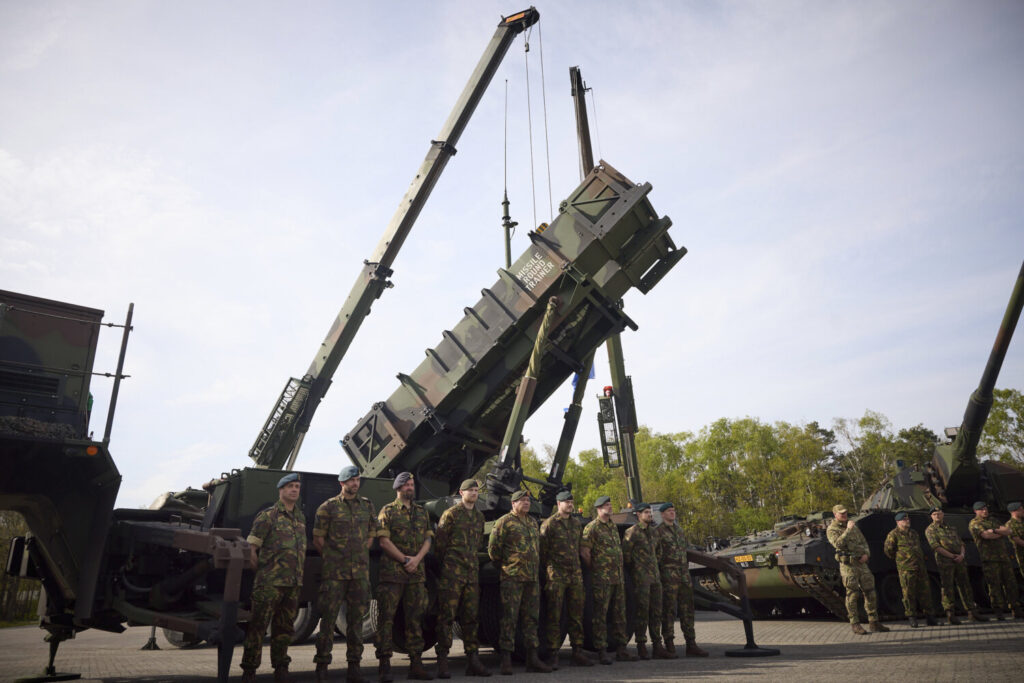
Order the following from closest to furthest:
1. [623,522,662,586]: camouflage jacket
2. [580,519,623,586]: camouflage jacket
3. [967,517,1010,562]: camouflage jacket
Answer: [580,519,623,586]: camouflage jacket
[623,522,662,586]: camouflage jacket
[967,517,1010,562]: camouflage jacket

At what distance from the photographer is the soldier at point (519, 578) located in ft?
17.0

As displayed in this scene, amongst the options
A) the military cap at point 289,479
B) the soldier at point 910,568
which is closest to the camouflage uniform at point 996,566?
the soldier at point 910,568

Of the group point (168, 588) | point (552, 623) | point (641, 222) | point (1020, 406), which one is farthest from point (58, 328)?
point (1020, 406)

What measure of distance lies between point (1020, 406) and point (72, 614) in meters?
35.3

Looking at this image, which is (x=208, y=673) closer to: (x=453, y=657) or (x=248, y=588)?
(x=248, y=588)

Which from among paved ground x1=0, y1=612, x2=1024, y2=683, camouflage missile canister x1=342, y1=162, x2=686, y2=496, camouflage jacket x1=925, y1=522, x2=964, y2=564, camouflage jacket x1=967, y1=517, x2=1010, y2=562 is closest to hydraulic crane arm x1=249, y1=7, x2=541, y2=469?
camouflage missile canister x1=342, y1=162, x2=686, y2=496

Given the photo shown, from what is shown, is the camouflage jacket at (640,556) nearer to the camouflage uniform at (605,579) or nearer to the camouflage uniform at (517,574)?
the camouflage uniform at (605,579)

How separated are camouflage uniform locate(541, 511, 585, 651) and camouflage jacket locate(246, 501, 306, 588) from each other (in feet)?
6.82

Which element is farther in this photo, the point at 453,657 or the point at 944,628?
the point at 944,628

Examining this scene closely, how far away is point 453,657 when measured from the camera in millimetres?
6707

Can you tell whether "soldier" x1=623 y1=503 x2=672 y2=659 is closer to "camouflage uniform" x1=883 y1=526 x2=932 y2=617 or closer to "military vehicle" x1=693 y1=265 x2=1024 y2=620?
"military vehicle" x1=693 y1=265 x2=1024 y2=620

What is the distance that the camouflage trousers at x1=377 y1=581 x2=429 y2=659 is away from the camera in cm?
474

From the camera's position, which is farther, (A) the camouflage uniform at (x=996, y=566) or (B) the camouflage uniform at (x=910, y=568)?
(A) the camouflage uniform at (x=996, y=566)

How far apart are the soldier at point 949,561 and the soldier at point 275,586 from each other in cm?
773
